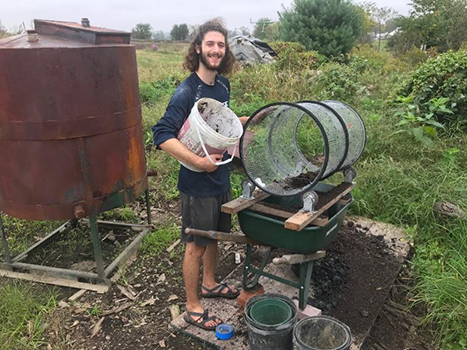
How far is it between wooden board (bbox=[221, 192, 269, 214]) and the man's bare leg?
1.53 ft

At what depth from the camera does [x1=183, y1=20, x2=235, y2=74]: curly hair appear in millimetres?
2693

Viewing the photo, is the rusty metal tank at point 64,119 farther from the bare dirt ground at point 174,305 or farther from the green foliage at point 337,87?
the green foliage at point 337,87

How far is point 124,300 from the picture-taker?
3.34 m

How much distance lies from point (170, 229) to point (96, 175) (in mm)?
1355

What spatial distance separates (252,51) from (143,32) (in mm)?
37736

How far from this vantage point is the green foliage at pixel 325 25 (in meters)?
15.8

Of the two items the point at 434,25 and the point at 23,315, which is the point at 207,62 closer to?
the point at 23,315

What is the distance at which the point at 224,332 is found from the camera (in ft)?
8.93

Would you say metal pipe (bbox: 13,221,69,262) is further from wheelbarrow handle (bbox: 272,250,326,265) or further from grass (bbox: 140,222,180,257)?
wheelbarrow handle (bbox: 272,250,326,265)

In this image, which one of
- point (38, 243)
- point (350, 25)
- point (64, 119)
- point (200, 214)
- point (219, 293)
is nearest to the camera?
point (200, 214)

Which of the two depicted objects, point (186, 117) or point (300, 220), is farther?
point (186, 117)

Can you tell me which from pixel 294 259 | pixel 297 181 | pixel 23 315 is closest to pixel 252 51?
pixel 297 181

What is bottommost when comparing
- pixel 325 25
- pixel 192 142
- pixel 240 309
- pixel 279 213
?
pixel 240 309

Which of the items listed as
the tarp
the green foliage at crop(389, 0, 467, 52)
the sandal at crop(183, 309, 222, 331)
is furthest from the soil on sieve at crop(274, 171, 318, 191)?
the green foliage at crop(389, 0, 467, 52)
